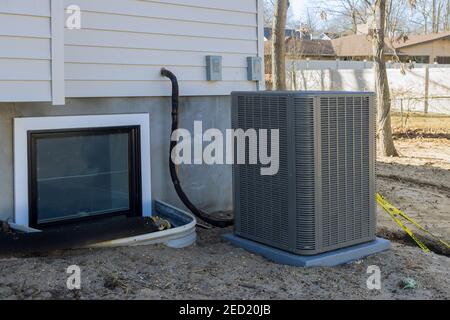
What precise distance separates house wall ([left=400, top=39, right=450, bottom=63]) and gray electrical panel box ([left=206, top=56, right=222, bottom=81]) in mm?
37219

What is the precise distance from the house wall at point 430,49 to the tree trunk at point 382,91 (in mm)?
30698

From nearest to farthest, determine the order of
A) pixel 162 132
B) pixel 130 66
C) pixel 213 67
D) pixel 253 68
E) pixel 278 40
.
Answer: pixel 130 66 < pixel 162 132 < pixel 213 67 < pixel 253 68 < pixel 278 40

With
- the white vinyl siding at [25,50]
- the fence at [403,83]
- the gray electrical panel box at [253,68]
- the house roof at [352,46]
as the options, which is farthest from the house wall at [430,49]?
the white vinyl siding at [25,50]

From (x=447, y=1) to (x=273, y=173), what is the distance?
137 ft

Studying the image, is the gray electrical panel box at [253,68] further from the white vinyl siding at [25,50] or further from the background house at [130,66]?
the white vinyl siding at [25,50]

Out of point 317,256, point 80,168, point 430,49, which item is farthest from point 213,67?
point 430,49

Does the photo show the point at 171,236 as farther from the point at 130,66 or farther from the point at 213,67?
the point at 213,67

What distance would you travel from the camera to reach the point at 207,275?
13.5ft

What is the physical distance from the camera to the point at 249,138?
4785 mm

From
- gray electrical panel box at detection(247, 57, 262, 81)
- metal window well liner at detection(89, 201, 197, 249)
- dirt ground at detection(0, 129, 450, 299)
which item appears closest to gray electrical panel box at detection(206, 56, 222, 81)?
gray electrical panel box at detection(247, 57, 262, 81)

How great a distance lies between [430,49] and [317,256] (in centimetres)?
3964
